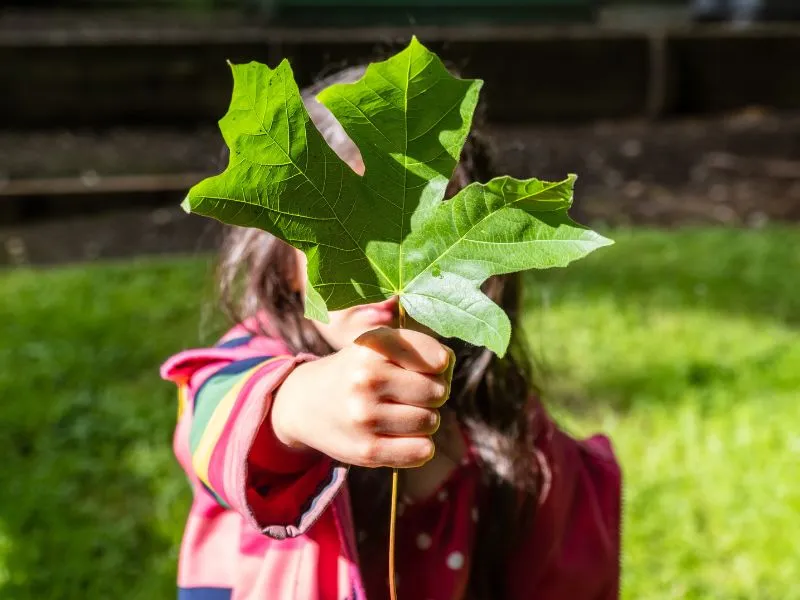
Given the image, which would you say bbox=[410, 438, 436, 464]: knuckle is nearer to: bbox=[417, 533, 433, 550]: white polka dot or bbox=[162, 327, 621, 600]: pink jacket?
A: bbox=[162, 327, 621, 600]: pink jacket

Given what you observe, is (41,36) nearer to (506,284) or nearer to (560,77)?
(560,77)

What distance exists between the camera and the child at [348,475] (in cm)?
96

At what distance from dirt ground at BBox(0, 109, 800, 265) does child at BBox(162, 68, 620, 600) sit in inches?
97.6

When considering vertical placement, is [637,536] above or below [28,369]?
below

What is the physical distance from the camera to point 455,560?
135 centimetres

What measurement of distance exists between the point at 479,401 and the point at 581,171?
4.16 metres

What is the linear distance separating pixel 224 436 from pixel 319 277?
0.39m

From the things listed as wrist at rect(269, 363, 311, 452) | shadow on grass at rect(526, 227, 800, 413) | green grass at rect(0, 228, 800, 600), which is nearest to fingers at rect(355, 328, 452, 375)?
wrist at rect(269, 363, 311, 452)

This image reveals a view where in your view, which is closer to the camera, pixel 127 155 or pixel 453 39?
pixel 127 155

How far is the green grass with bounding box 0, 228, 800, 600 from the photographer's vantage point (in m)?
2.02

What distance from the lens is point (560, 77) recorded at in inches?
251

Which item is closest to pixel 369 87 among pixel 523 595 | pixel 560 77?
pixel 523 595

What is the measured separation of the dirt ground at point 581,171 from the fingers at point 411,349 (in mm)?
3204

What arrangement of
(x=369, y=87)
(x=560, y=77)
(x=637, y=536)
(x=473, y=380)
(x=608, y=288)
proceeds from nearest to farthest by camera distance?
(x=369, y=87), (x=473, y=380), (x=637, y=536), (x=608, y=288), (x=560, y=77)
